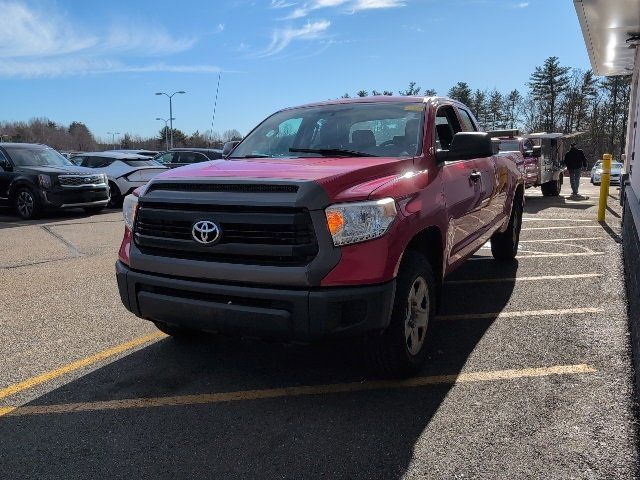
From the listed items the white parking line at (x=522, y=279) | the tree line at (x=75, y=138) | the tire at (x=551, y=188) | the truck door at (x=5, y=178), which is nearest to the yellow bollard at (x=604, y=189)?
the white parking line at (x=522, y=279)

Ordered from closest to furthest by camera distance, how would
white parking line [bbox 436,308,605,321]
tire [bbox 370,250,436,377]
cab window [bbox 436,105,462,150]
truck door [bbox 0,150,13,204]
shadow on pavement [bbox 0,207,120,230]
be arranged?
tire [bbox 370,250,436,377] < cab window [bbox 436,105,462,150] < white parking line [bbox 436,308,605,321] < shadow on pavement [bbox 0,207,120,230] < truck door [bbox 0,150,13,204]

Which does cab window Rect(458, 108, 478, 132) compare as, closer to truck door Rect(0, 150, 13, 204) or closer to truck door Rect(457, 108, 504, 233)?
truck door Rect(457, 108, 504, 233)

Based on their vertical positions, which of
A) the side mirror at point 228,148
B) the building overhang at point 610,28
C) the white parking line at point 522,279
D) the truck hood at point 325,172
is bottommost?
the white parking line at point 522,279

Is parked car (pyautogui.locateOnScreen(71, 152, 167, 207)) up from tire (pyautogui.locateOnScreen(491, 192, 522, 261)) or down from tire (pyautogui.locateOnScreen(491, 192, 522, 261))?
up

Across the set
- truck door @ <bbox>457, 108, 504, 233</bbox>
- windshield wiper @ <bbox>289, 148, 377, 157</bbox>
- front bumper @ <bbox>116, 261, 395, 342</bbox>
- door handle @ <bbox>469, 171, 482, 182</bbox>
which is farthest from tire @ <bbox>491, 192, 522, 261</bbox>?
front bumper @ <bbox>116, 261, 395, 342</bbox>

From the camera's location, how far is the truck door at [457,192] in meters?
4.17

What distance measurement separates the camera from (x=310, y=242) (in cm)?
303

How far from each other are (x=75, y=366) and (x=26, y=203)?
33.8 feet

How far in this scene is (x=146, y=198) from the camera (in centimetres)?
355

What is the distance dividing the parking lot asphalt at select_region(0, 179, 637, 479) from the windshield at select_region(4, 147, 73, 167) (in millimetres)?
9029

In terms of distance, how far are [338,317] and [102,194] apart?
1224 cm

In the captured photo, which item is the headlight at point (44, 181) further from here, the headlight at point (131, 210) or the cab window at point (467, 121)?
the cab window at point (467, 121)

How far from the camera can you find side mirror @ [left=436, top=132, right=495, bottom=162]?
13.3ft

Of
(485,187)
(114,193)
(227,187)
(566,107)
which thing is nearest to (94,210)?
(114,193)
